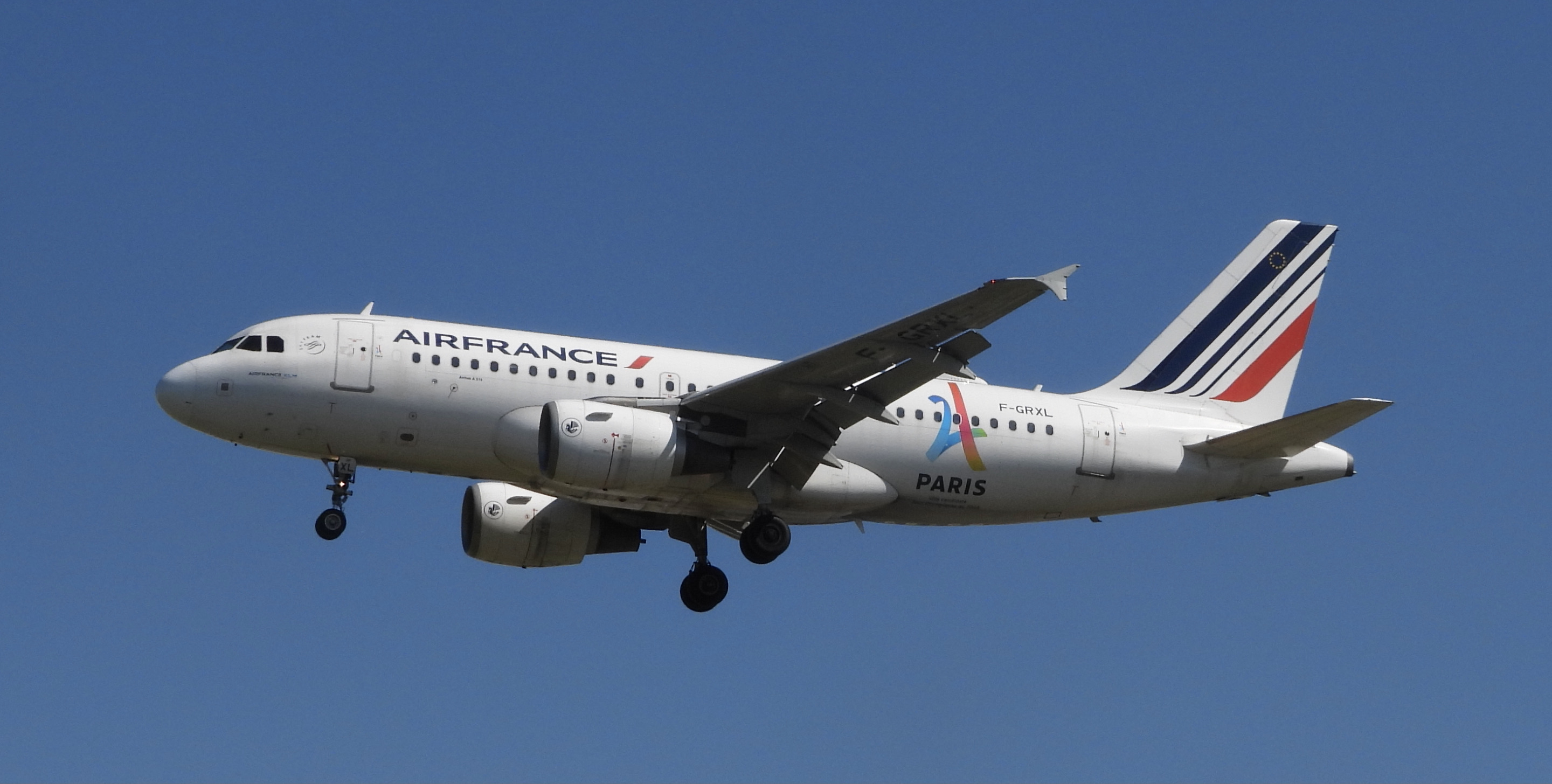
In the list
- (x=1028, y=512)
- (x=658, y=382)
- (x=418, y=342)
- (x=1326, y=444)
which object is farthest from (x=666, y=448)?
(x=1326, y=444)

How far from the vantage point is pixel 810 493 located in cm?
3150

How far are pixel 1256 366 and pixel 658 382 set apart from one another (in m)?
13.5

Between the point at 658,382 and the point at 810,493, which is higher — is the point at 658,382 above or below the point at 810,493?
above

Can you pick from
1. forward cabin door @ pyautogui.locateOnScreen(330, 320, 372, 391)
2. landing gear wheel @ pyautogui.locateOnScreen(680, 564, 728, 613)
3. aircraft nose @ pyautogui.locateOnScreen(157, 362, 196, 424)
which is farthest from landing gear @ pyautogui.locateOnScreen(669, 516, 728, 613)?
aircraft nose @ pyautogui.locateOnScreen(157, 362, 196, 424)

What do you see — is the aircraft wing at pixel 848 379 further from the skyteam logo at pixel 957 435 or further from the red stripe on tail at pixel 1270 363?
the red stripe on tail at pixel 1270 363

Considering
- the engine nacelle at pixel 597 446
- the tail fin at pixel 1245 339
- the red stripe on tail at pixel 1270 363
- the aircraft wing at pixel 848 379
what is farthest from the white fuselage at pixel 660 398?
the red stripe on tail at pixel 1270 363

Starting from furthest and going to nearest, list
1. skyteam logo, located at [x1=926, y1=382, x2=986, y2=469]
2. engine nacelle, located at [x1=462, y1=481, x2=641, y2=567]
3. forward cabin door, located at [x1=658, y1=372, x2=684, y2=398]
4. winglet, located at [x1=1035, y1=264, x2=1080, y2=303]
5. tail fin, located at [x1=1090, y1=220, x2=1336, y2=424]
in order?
tail fin, located at [x1=1090, y1=220, x2=1336, y2=424], engine nacelle, located at [x1=462, y1=481, x2=641, y2=567], skyteam logo, located at [x1=926, y1=382, x2=986, y2=469], forward cabin door, located at [x1=658, y1=372, x2=684, y2=398], winglet, located at [x1=1035, y1=264, x2=1080, y2=303]

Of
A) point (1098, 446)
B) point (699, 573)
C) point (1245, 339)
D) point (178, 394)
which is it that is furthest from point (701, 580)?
point (1245, 339)

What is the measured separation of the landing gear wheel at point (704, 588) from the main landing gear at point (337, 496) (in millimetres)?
6850

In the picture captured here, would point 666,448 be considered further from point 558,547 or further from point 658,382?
point 558,547

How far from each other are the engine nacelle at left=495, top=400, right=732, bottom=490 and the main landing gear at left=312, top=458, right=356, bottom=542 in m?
2.63

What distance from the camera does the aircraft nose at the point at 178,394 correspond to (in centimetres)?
3033

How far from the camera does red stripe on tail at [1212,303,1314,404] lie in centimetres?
3706

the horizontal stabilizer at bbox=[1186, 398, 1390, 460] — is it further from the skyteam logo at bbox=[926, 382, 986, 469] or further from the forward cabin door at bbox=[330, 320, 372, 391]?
the forward cabin door at bbox=[330, 320, 372, 391]
